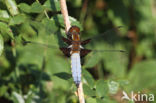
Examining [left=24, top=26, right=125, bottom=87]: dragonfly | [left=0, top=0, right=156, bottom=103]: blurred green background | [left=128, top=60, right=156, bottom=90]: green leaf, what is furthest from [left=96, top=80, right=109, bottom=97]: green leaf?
[left=128, top=60, right=156, bottom=90]: green leaf

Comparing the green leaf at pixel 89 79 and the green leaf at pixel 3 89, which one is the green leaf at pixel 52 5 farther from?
the green leaf at pixel 3 89

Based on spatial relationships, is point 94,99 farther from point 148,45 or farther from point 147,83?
point 148,45

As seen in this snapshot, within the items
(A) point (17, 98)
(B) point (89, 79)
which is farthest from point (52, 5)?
(A) point (17, 98)

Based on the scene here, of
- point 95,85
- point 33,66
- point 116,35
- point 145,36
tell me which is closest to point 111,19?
point 116,35

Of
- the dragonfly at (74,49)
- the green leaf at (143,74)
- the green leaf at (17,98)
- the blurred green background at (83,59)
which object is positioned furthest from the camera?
the green leaf at (143,74)

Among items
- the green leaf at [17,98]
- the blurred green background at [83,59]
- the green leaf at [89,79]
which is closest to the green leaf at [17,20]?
the blurred green background at [83,59]

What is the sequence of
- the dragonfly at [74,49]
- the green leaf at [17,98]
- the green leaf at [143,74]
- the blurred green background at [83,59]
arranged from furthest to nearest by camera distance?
1. the green leaf at [143,74]
2. the green leaf at [17,98]
3. the blurred green background at [83,59]
4. the dragonfly at [74,49]

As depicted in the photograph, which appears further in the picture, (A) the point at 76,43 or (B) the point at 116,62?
(B) the point at 116,62
